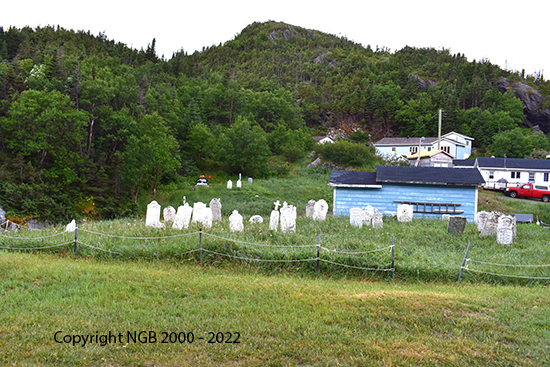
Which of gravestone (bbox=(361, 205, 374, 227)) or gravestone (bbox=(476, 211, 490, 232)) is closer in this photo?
gravestone (bbox=(476, 211, 490, 232))

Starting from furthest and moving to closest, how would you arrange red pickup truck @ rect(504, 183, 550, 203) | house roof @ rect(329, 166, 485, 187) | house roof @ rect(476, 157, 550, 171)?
house roof @ rect(476, 157, 550, 171), red pickup truck @ rect(504, 183, 550, 203), house roof @ rect(329, 166, 485, 187)

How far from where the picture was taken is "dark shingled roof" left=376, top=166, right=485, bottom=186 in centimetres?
2255

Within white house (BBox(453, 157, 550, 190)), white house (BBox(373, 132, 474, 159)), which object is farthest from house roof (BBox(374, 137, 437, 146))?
white house (BBox(453, 157, 550, 190))

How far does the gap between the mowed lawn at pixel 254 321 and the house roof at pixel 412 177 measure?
532 inches

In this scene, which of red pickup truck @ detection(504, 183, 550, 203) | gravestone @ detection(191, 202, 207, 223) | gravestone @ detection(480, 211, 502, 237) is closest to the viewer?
gravestone @ detection(480, 211, 502, 237)

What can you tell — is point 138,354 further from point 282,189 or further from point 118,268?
point 282,189

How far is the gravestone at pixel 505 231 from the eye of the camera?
1405 cm

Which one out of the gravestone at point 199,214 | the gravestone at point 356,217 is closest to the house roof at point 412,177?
the gravestone at point 356,217

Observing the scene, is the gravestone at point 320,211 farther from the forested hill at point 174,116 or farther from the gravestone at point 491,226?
the forested hill at point 174,116

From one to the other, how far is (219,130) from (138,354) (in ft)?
167

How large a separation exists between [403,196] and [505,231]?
9.33 m

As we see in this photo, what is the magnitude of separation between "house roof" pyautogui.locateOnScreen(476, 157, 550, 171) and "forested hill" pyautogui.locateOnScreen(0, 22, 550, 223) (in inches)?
632

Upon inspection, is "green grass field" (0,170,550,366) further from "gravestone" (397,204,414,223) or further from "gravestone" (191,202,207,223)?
"gravestone" (397,204,414,223)

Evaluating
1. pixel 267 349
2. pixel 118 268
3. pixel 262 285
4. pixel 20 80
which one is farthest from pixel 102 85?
pixel 267 349
